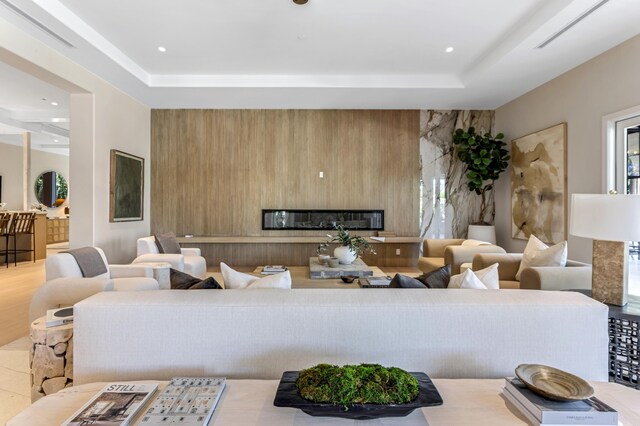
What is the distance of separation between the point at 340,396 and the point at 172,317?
765 millimetres

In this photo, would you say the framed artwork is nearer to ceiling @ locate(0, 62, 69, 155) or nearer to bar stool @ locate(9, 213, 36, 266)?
ceiling @ locate(0, 62, 69, 155)

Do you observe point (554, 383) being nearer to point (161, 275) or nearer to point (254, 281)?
point (254, 281)

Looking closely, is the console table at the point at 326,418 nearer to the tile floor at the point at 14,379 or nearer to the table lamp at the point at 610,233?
the table lamp at the point at 610,233

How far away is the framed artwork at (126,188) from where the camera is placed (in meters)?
5.18

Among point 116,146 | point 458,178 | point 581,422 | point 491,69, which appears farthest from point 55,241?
point 581,422

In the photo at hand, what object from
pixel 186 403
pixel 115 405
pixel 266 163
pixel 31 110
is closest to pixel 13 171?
pixel 31 110

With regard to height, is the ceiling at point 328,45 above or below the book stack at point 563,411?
above

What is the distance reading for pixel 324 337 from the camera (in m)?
1.46

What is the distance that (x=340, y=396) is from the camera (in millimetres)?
1077

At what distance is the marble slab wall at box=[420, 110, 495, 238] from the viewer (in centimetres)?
652

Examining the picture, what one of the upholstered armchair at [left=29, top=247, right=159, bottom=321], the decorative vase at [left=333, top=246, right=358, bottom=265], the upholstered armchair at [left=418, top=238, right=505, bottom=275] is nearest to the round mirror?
the upholstered armchair at [left=29, top=247, right=159, bottom=321]

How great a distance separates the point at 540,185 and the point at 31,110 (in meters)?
9.22

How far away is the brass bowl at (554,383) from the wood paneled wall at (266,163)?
5360 millimetres

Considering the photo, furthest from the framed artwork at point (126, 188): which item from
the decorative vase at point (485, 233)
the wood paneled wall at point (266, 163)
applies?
the decorative vase at point (485, 233)
